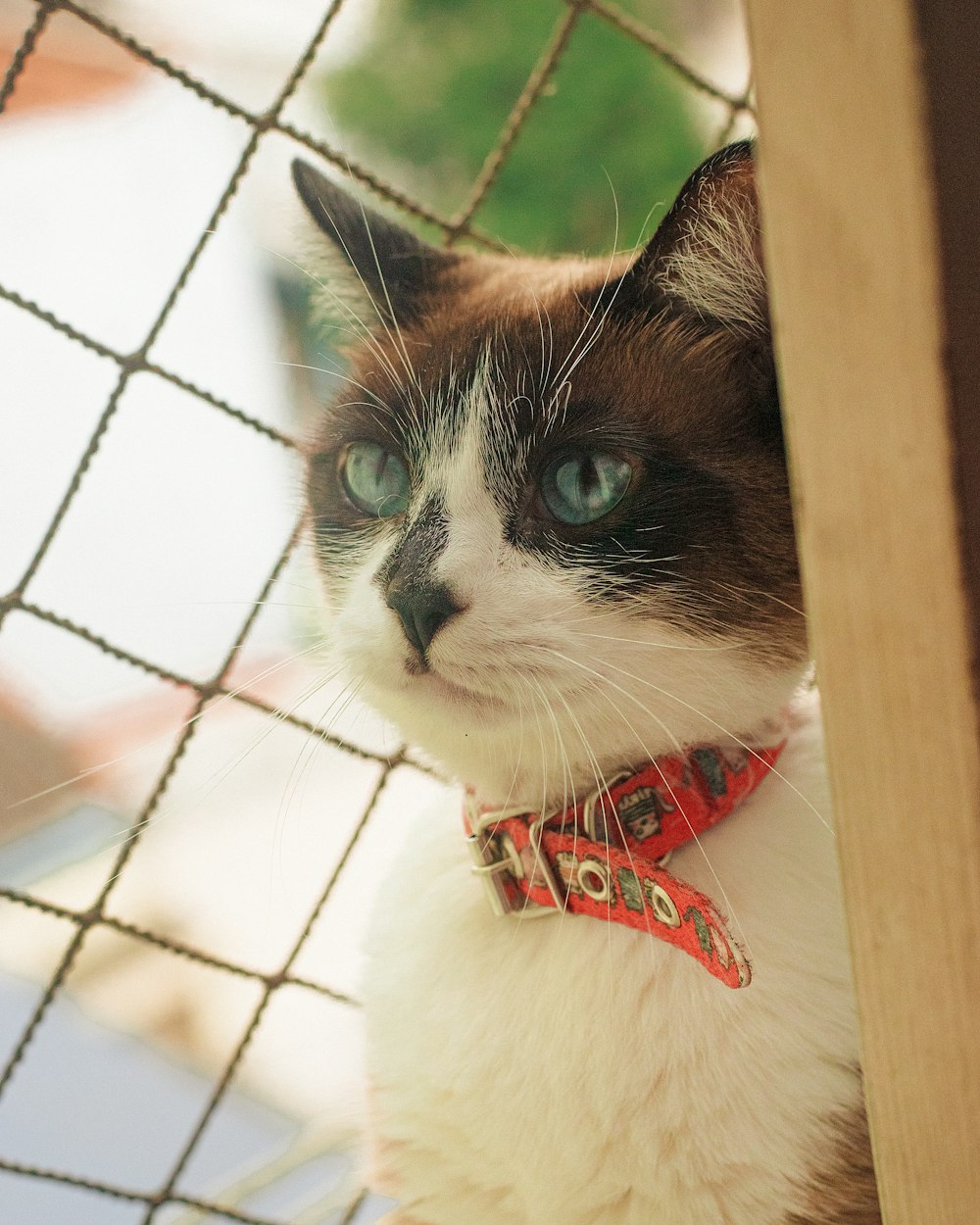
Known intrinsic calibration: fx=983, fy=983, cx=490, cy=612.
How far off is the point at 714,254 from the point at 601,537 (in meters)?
0.21

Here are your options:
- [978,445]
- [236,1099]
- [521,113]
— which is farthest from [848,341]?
[236,1099]

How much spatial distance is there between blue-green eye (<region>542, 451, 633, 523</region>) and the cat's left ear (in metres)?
0.14

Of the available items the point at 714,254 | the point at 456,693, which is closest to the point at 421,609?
the point at 456,693

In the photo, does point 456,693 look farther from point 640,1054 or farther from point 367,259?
point 367,259

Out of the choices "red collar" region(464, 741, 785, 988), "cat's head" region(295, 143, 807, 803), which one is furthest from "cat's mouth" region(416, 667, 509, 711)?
"red collar" region(464, 741, 785, 988)

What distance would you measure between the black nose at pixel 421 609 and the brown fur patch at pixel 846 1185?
0.41m

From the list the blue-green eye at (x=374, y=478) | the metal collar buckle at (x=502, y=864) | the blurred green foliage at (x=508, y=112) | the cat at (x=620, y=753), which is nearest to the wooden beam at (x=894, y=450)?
the cat at (x=620, y=753)

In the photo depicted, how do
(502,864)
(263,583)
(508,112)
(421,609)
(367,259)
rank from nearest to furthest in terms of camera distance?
(421,609) < (502,864) < (367,259) < (263,583) < (508,112)

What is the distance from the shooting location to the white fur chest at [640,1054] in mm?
640

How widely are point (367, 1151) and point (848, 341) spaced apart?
80 cm

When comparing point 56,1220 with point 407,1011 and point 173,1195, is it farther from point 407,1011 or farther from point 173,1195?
point 407,1011

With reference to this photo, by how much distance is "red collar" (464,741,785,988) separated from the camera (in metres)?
0.66

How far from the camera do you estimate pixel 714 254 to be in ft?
2.21

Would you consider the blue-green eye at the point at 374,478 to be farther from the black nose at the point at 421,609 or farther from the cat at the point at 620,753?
the black nose at the point at 421,609
